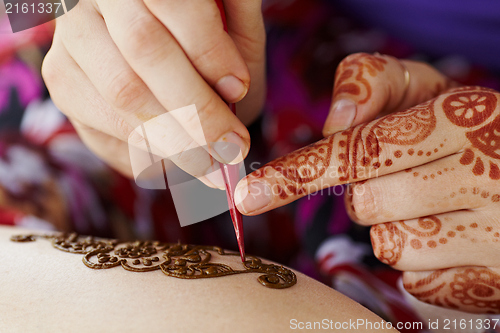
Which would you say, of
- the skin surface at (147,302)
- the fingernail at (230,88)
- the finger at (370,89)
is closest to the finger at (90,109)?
the fingernail at (230,88)

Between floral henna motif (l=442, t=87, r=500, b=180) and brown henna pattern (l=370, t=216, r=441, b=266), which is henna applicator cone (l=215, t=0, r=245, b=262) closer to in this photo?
brown henna pattern (l=370, t=216, r=441, b=266)

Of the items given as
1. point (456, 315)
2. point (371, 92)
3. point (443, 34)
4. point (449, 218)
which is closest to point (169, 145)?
point (371, 92)

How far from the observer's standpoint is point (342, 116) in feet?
2.72

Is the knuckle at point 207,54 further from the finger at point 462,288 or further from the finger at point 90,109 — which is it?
the finger at point 462,288

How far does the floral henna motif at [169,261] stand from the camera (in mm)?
705

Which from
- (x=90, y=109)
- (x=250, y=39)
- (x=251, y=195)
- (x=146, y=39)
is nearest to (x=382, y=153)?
(x=251, y=195)

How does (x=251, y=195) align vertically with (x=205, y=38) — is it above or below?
below

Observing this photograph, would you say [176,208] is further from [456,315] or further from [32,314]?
[456,315]

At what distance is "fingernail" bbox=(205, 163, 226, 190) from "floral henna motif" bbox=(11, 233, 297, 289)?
5.9 inches

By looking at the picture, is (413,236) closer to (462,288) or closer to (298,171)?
(462,288)

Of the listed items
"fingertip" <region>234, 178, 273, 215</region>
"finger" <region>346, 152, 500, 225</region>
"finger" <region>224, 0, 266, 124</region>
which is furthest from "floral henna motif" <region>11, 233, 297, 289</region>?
"finger" <region>224, 0, 266, 124</region>

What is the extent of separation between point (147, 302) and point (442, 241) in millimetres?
571

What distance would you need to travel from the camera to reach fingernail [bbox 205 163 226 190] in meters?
0.74

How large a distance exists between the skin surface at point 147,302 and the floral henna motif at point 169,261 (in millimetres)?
13
